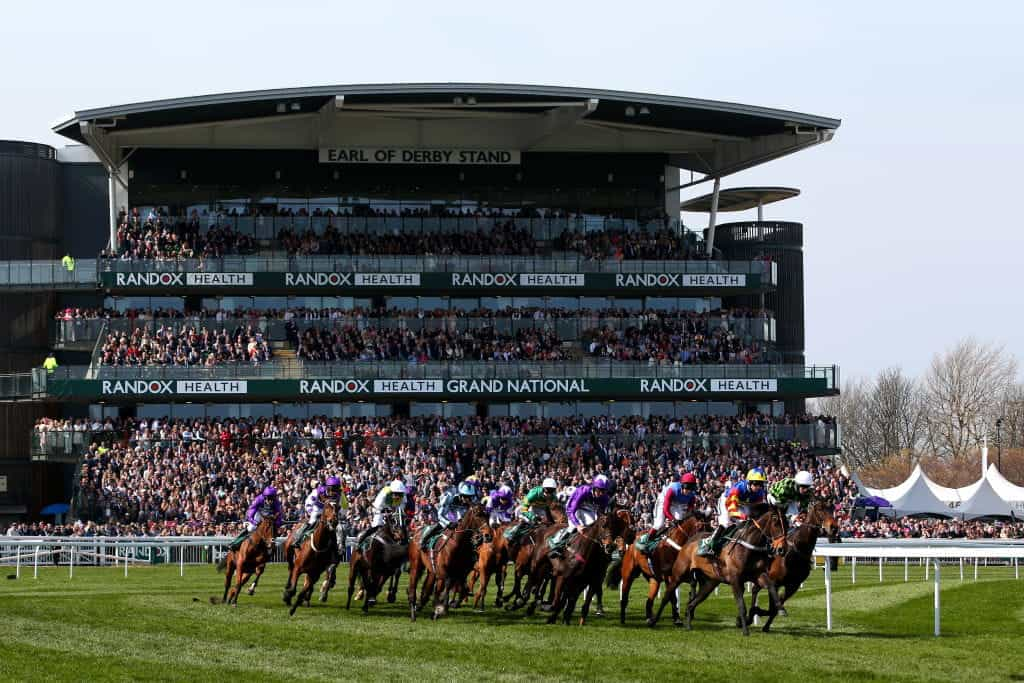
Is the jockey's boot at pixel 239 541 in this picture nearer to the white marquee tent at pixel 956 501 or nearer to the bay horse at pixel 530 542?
the bay horse at pixel 530 542

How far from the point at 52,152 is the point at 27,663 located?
147 ft

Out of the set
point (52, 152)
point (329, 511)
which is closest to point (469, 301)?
point (52, 152)

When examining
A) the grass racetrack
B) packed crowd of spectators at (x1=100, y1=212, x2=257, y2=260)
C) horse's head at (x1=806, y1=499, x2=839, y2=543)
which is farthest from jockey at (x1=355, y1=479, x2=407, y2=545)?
packed crowd of spectators at (x1=100, y1=212, x2=257, y2=260)

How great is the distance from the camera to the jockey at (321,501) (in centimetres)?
2086

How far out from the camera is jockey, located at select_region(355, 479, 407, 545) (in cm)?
2053

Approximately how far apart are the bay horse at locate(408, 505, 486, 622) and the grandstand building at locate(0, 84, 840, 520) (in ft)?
93.9

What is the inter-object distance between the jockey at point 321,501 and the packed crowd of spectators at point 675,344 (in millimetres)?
29552

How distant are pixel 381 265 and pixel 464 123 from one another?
20.3 feet

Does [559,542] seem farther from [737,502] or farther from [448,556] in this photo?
[737,502]

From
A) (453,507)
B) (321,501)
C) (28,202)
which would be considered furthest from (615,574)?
(28,202)

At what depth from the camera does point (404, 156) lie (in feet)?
177

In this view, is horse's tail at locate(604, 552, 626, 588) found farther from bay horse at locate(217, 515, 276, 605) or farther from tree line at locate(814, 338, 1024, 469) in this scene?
tree line at locate(814, 338, 1024, 469)

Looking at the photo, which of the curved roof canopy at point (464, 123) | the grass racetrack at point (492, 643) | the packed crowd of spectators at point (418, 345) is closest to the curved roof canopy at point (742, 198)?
the curved roof canopy at point (464, 123)

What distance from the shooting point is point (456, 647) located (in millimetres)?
16562
